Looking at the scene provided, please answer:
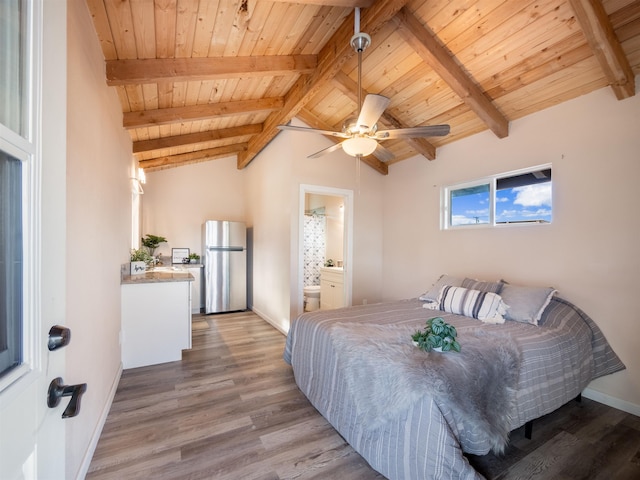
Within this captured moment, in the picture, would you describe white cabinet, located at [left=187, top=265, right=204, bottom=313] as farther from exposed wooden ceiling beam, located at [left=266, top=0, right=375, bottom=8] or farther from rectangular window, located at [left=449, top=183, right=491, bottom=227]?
exposed wooden ceiling beam, located at [left=266, top=0, right=375, bottom=8]

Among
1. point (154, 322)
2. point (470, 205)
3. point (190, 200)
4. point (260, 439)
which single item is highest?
point (190, 200)

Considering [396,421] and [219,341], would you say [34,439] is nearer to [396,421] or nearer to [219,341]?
[396,421]

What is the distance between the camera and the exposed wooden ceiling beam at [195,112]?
287 centimetres

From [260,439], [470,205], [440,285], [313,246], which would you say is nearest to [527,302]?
[440,285]

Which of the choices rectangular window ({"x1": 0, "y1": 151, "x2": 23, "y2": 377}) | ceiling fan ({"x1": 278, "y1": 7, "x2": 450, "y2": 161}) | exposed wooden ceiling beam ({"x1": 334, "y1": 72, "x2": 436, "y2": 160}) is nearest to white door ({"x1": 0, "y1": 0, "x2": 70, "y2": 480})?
rectangular window ({"x1": 0, "y1": 151, "x2": 23, "y2": 377})

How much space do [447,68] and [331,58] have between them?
3.40 ft

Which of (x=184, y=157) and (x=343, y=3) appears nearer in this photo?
(x=343, y=3)

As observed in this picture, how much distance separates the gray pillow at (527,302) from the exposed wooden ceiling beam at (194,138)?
12.9 feet

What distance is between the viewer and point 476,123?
3.18m

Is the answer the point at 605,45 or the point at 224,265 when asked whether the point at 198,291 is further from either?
the point at 605,45

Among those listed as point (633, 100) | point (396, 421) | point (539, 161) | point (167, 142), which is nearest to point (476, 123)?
→ point (539, 161)

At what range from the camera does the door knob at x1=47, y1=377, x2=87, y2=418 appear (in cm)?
64

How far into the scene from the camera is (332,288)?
187 inches

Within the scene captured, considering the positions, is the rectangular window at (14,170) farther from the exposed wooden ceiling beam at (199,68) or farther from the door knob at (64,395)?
the exposed wooden ceiling beam at (199,68)
